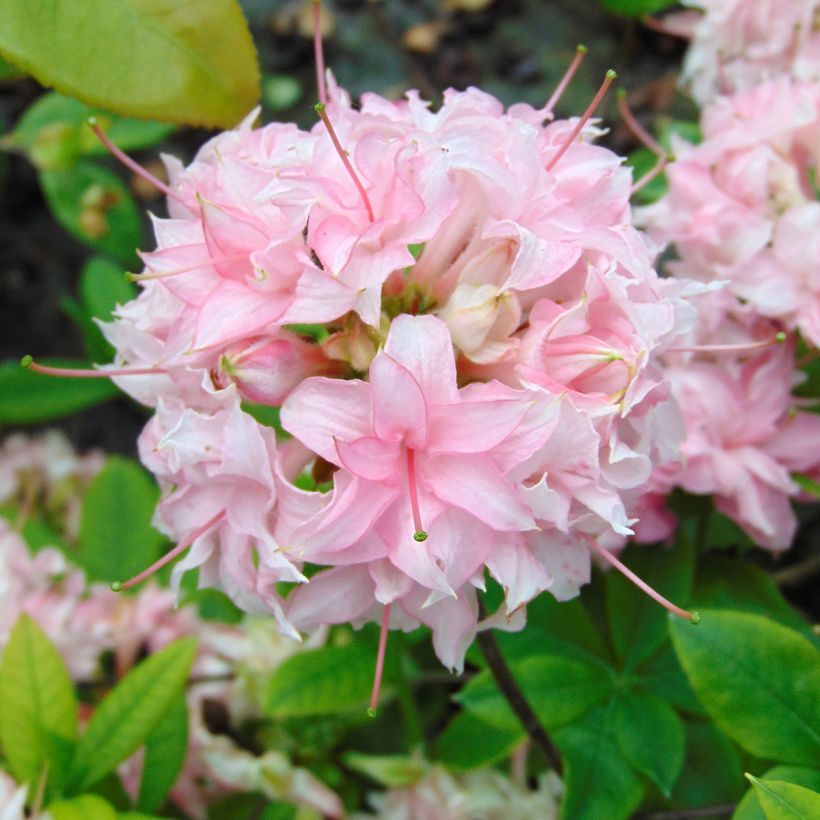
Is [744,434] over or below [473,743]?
over

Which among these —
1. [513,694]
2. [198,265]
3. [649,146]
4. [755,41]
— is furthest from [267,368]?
[755,41]

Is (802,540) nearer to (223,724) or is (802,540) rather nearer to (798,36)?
(798,36)

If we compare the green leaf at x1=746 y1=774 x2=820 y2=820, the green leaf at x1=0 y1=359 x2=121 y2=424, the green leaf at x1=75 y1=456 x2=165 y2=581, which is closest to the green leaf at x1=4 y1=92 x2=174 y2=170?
the green leaf at x1=0 y1=359 x2=121 y2=424

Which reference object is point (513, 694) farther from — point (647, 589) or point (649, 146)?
point (649, 146)

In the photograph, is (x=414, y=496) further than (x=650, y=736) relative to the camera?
No

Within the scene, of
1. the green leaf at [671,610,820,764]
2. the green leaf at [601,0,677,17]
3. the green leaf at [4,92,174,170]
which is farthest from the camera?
the green leaf at [4,92,174,170]

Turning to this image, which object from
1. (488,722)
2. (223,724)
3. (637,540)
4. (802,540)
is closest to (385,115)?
(637,540)

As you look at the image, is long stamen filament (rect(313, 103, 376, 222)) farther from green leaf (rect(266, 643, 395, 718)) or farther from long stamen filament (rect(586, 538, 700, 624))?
green leaf (rect(266, 643, 395, 718))

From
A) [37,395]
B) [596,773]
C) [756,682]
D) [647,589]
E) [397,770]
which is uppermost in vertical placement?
[647,589]
